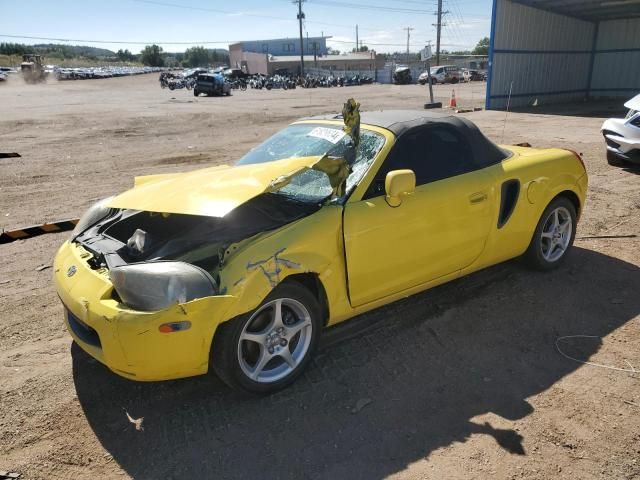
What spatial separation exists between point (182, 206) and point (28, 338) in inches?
71.3

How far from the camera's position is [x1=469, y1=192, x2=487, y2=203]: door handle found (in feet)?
12.3

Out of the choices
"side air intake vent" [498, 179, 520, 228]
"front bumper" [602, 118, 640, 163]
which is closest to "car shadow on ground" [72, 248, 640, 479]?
"side air intake vent" [498, 179, 520, 228]

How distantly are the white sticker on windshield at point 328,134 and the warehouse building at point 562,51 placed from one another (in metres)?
19.5

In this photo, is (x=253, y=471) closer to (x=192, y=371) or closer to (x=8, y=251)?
(x=192, y=371)

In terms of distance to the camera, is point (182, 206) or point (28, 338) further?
point (28, 338)

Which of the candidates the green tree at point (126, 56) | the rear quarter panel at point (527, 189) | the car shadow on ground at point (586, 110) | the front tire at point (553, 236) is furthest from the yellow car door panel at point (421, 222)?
the green tree at point (126, 56)

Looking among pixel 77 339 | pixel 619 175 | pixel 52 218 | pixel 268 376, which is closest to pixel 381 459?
pixel 268 376

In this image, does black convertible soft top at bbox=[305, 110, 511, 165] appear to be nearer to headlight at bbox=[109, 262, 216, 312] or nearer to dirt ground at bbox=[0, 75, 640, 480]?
dirt ground at bbox=[0, 75, 640, 480]

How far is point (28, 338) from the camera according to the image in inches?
146

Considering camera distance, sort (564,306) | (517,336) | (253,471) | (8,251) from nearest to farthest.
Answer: (253,471), (517,336), (564,306), (8,251)

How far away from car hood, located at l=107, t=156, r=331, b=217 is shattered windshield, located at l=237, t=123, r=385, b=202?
17 cm

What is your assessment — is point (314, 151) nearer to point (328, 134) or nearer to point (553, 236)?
point (328, 134)

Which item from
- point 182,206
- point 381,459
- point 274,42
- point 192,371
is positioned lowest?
point 381,459

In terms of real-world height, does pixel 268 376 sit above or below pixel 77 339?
below
